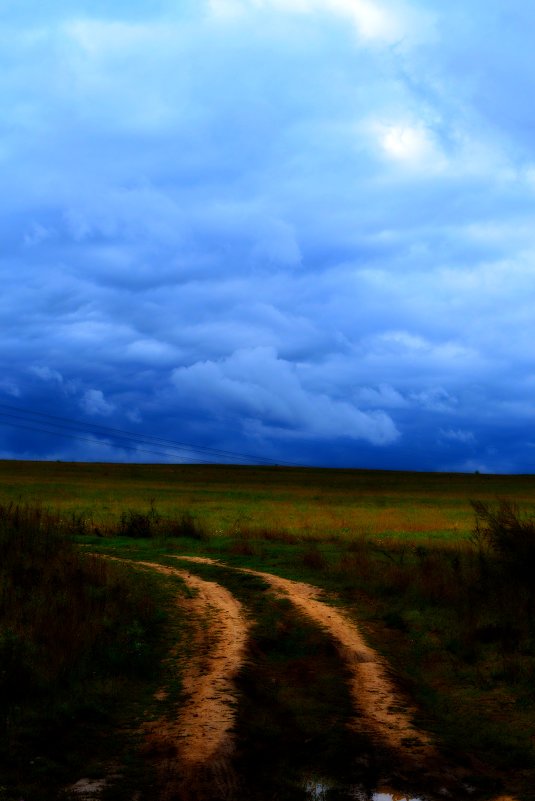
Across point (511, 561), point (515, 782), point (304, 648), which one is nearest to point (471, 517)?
point (511, 561)

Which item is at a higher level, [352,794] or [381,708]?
[381,708]

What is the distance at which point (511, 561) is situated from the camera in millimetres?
16297

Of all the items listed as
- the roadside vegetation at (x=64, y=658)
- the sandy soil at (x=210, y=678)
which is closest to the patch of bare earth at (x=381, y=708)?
the sandy soil at (x=210, y=678)

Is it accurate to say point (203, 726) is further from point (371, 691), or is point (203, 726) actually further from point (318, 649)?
point (318, 649)

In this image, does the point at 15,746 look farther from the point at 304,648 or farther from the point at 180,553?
the point at 180,553

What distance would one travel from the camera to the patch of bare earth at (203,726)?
6676 millimetres

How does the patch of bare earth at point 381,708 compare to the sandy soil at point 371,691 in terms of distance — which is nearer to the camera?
the patch of bare earth at point 381,708

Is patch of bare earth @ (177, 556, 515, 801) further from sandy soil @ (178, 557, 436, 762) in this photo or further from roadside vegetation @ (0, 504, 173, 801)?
roadside vegetation @ (0, 504, 173, 801)

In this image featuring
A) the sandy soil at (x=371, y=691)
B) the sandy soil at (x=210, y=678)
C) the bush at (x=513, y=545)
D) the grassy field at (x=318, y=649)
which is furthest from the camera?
the bush at (x=513, y=545)

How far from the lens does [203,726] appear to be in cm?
808

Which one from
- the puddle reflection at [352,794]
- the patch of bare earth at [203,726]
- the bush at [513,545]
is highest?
the bush at [513,545]

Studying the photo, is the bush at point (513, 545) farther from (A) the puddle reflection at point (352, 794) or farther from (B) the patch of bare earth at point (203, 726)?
(A) the puddle reflection at point (352, 794)

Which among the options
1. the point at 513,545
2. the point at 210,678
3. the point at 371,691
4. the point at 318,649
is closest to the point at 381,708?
the point at 371,691

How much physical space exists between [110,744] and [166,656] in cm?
397
